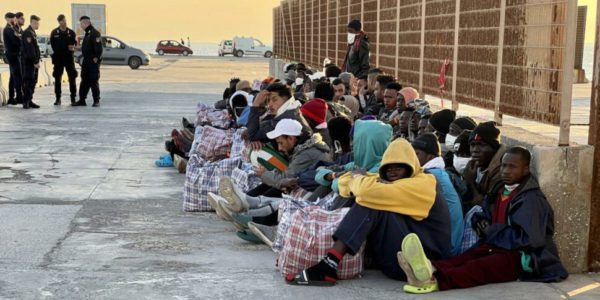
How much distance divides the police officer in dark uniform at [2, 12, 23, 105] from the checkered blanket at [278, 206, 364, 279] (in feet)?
43.6

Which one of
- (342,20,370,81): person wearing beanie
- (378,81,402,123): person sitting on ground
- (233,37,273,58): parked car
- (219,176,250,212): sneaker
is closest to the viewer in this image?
(219,176,250,212): sneaker

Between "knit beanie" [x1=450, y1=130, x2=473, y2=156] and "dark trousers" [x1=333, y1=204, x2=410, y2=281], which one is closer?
"dark trousers" [x1=333, y1=204, x2=410, y2=281]

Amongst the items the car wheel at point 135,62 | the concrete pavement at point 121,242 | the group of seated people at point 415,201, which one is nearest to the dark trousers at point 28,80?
the concrete pavement at point 121,242

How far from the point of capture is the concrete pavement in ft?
→ 17.4

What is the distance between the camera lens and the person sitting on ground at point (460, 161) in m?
6.17

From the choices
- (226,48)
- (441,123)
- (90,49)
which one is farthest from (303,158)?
(226,48)

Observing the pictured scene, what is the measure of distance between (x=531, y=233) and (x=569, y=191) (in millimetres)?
553

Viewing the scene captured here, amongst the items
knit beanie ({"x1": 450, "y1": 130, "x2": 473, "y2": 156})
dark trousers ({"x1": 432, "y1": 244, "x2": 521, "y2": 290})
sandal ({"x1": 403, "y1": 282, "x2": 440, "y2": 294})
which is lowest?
sandal ({"x1": 403, "y1": 282, "x2": 440, "y2": 294})

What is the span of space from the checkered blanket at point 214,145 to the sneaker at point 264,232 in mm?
2890

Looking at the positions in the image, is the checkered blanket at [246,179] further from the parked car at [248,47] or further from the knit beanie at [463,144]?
the parked car at [248,47]

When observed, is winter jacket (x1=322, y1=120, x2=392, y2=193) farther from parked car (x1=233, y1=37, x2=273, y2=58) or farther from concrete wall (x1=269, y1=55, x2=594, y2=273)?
parked car (x1=233, y1=37, x2=273, y2=58)

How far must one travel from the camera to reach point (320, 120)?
788cm

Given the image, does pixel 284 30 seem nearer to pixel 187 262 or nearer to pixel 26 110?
pixel 26 110

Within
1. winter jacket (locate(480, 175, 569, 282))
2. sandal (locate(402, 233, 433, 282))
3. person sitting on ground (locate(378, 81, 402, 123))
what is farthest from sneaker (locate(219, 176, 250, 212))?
person sitting on ground (locate(378, 81, 402, 123))
